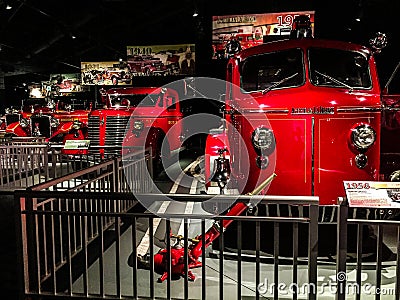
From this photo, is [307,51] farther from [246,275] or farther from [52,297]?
[52,297]

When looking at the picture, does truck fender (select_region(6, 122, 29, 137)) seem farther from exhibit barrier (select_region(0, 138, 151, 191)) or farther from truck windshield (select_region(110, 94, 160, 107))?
truck windshield (select_region(110, 94, 160, 107))

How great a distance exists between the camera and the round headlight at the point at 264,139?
474 cm

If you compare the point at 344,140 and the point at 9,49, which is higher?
the point at 9,49

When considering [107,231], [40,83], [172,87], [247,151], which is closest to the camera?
[247,151]

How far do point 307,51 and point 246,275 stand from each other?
2.78 metres

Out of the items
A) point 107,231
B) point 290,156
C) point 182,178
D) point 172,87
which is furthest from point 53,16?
point 290,156

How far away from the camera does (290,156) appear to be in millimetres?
4766

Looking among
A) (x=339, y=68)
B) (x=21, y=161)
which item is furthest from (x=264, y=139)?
(x=21, y=161)

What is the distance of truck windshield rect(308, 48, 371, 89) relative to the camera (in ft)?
16.9

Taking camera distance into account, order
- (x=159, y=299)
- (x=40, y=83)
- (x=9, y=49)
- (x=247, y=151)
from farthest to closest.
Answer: (x=40, y=83) → (x=9, y=49) → (x=247, y=151) → (x=159, y=299)

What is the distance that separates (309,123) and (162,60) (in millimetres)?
15080

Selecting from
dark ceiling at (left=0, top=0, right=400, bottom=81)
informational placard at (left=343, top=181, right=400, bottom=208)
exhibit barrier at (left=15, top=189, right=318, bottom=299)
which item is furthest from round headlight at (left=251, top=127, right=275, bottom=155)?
dark ceiling at (left=0, top=0, right=400, bottom=81)

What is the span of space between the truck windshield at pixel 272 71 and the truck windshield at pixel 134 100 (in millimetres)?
5650

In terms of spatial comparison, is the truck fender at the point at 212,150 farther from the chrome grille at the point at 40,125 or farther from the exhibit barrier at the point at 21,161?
the chrome grille at the point at 40,125
